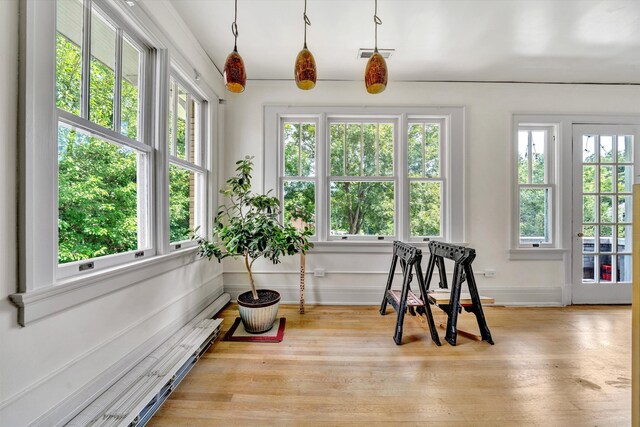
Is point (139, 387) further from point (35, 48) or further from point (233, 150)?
point (233, 150)

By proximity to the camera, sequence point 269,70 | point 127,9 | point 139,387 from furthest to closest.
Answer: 1. point 269,70
2. point 127,9
3. point 139,387

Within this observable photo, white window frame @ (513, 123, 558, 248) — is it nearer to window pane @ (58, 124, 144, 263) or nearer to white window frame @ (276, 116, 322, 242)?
white window frame @ (276, 116, 322, 242)

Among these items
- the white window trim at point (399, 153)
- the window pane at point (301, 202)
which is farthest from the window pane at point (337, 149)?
the window pane at point (301, 202)

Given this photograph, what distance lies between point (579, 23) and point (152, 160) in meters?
3.66

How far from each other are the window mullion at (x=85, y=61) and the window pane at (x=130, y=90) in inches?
10.2

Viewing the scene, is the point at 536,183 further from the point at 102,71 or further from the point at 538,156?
the point at 102,71

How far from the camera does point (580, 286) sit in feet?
10.3

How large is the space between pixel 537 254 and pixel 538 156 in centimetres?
121

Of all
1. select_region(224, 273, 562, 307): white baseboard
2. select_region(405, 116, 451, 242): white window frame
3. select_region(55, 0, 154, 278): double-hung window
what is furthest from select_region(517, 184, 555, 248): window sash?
select_region(55, 0, 154, 278): double-hung window

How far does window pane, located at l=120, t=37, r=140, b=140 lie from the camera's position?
1700mm

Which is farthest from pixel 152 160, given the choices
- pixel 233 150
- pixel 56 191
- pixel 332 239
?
pixel 332 239

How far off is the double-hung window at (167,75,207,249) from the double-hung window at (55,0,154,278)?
0.33m

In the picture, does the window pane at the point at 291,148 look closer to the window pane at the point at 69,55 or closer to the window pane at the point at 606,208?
the window pane at the point at 69,55

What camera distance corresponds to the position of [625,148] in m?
3.14
